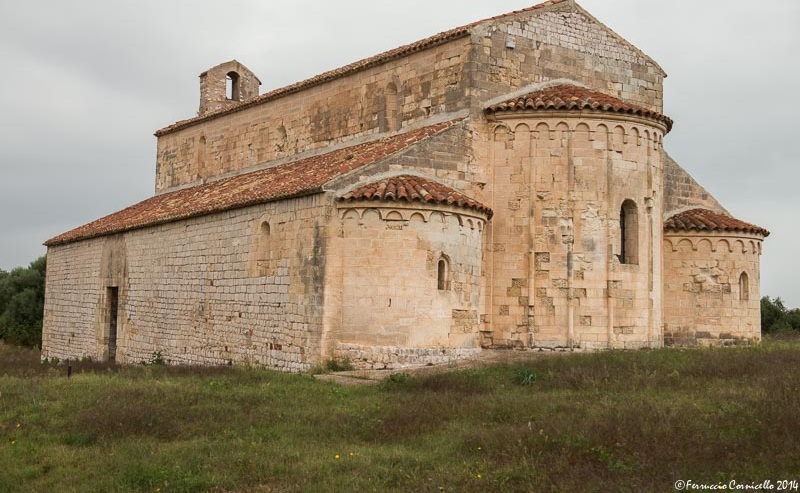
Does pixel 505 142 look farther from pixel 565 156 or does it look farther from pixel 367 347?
pixel 367 347

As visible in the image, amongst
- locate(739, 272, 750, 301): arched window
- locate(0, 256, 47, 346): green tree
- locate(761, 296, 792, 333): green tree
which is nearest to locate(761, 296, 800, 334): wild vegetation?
locate(761, 296, 792, 333): green tree

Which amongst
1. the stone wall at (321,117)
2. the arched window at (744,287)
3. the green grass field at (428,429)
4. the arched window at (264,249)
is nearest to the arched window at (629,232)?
the green grass field at (428,429)

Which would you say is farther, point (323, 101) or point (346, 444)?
point (323, 101)

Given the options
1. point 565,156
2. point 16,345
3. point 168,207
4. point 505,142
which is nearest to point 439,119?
point 505,142

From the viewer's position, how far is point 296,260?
642 inches

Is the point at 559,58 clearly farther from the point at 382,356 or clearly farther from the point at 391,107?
A: the point at 382,356

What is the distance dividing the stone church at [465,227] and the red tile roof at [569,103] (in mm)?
52

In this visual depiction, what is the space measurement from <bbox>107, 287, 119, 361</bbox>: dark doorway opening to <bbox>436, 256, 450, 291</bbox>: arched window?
1176cm

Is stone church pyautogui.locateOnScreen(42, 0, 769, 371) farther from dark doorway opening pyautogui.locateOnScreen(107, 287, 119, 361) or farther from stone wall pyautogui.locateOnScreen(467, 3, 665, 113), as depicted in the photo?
dark doorway opening pyautogui.locateOnScreen(107, 287, 119, 361)

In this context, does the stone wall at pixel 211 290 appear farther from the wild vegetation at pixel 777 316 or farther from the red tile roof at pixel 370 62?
the wild vegetation at pixel 777 316

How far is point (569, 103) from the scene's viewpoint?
55.6 feet

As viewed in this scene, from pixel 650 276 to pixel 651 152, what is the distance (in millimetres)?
2618

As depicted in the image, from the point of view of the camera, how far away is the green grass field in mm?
7996

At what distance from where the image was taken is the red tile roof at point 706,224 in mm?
19766
